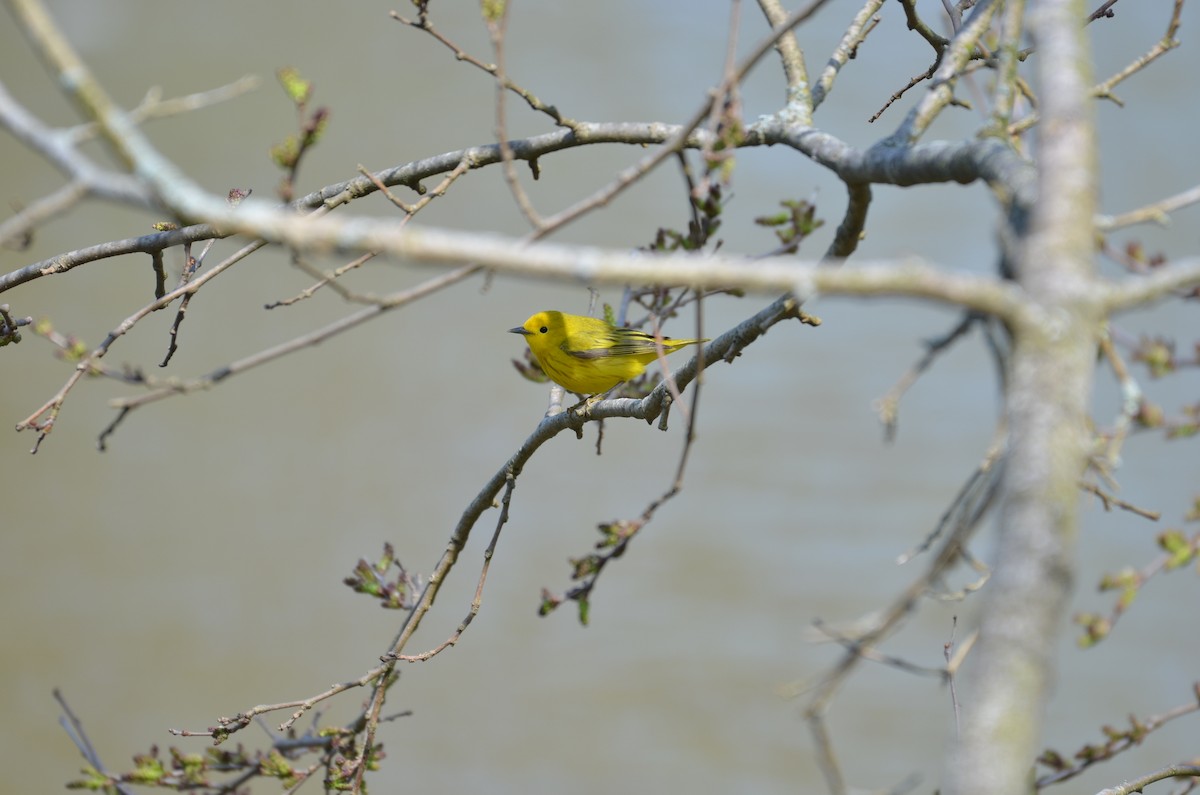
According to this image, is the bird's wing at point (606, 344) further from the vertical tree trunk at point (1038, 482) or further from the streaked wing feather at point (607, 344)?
the vertical tree trunk at point (1038, 482)

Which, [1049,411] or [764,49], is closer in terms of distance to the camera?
[1049,411]

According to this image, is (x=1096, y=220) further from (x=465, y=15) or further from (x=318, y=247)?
(x=465, y=15)

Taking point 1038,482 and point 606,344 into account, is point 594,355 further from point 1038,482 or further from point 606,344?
point 1038,482

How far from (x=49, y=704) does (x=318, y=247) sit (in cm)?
551

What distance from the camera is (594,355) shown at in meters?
3.09

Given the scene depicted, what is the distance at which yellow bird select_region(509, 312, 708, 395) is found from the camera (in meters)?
3.03

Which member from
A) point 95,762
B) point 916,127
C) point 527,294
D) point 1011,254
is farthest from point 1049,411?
point 527,294

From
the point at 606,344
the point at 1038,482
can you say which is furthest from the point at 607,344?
the point at 1038,482

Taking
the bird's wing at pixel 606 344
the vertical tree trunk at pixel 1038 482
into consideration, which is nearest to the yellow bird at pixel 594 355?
the bird's wing at pixel 606 344

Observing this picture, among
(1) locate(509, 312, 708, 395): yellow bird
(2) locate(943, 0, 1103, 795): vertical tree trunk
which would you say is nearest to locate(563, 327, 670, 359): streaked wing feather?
(1) locate(509, 312, 708, 395): yellow bird

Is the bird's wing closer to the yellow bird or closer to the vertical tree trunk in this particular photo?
the yellow bird

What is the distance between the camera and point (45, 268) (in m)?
1.75

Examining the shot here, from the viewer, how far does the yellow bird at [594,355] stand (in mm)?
3027

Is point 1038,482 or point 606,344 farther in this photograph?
point 606,344
